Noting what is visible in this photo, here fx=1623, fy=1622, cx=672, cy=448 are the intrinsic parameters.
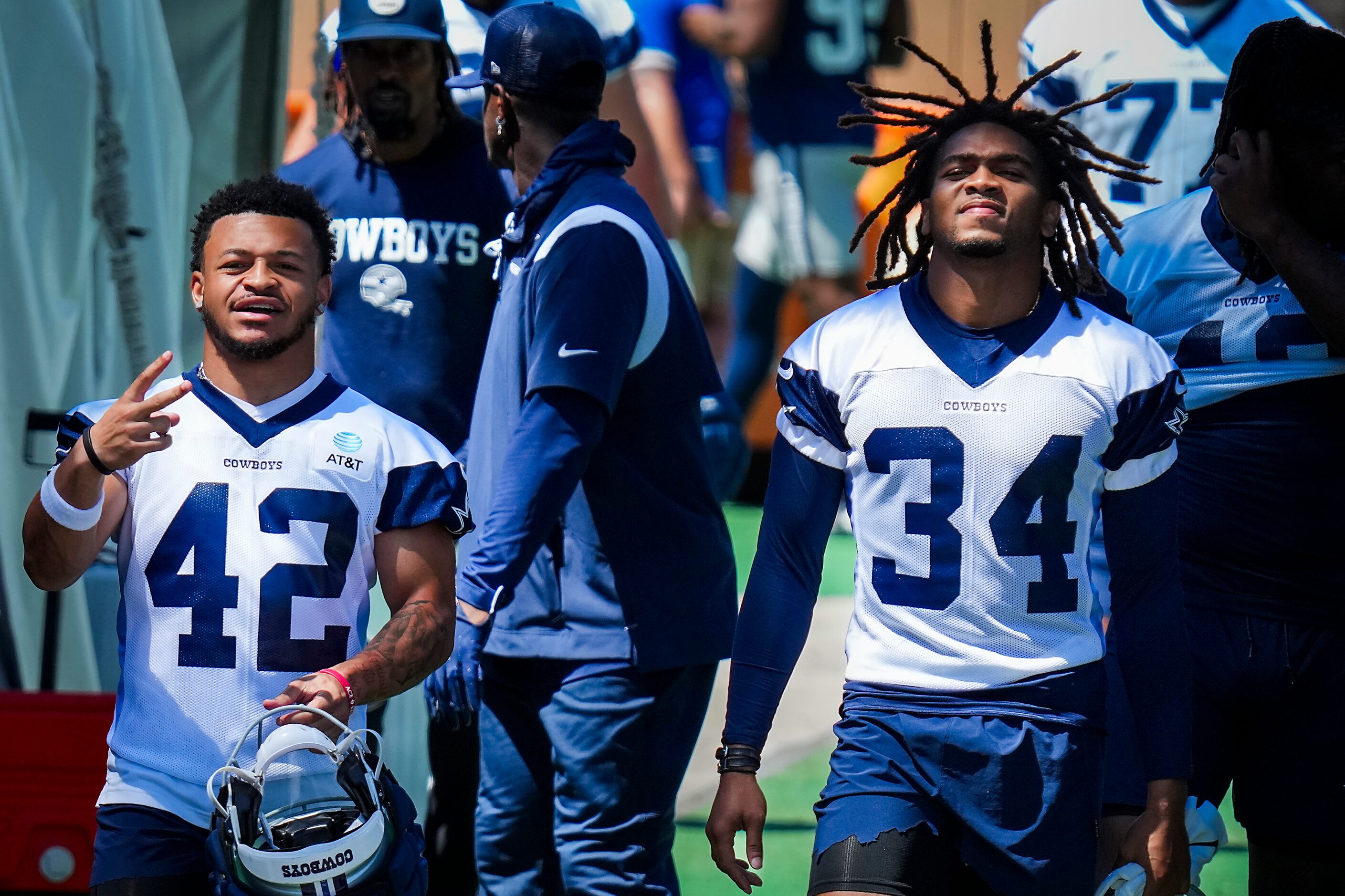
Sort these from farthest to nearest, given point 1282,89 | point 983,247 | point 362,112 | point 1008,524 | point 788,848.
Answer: point 788,848
point 362,112
point 1282,89
point 983,247
point 1008,524

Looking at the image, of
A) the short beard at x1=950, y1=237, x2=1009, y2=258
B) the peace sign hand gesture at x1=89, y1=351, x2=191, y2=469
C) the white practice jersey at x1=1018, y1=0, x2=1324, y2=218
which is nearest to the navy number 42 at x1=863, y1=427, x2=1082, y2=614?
the short beard at x1=950, y1=237, x2=1009, y2=258

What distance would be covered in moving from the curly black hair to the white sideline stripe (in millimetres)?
590

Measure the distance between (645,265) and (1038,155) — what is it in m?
0.93

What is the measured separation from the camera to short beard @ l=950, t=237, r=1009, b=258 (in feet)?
9.18

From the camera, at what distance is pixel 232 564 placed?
2.77 meters

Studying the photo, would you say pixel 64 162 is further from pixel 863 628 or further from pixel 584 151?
pixel 863 628

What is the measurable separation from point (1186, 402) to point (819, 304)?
1.73 metres

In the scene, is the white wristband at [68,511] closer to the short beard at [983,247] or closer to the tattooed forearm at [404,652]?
the tattooed forearm at [404,652]

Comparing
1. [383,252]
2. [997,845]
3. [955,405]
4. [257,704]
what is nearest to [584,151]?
[383,252]

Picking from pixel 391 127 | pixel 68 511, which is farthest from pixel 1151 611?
pixel 391 127

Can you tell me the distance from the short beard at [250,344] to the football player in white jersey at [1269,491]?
171cm

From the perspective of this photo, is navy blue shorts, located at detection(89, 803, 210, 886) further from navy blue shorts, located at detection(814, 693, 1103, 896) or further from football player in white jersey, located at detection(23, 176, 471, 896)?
navy blue shorts, located at detection(814, 693, 1103, 896)

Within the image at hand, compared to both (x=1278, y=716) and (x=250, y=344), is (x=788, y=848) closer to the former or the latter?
(x=1278, y=716)

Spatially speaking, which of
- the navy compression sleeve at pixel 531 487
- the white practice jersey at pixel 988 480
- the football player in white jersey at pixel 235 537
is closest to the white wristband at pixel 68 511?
the football player in white jersey at pixel 235 537
